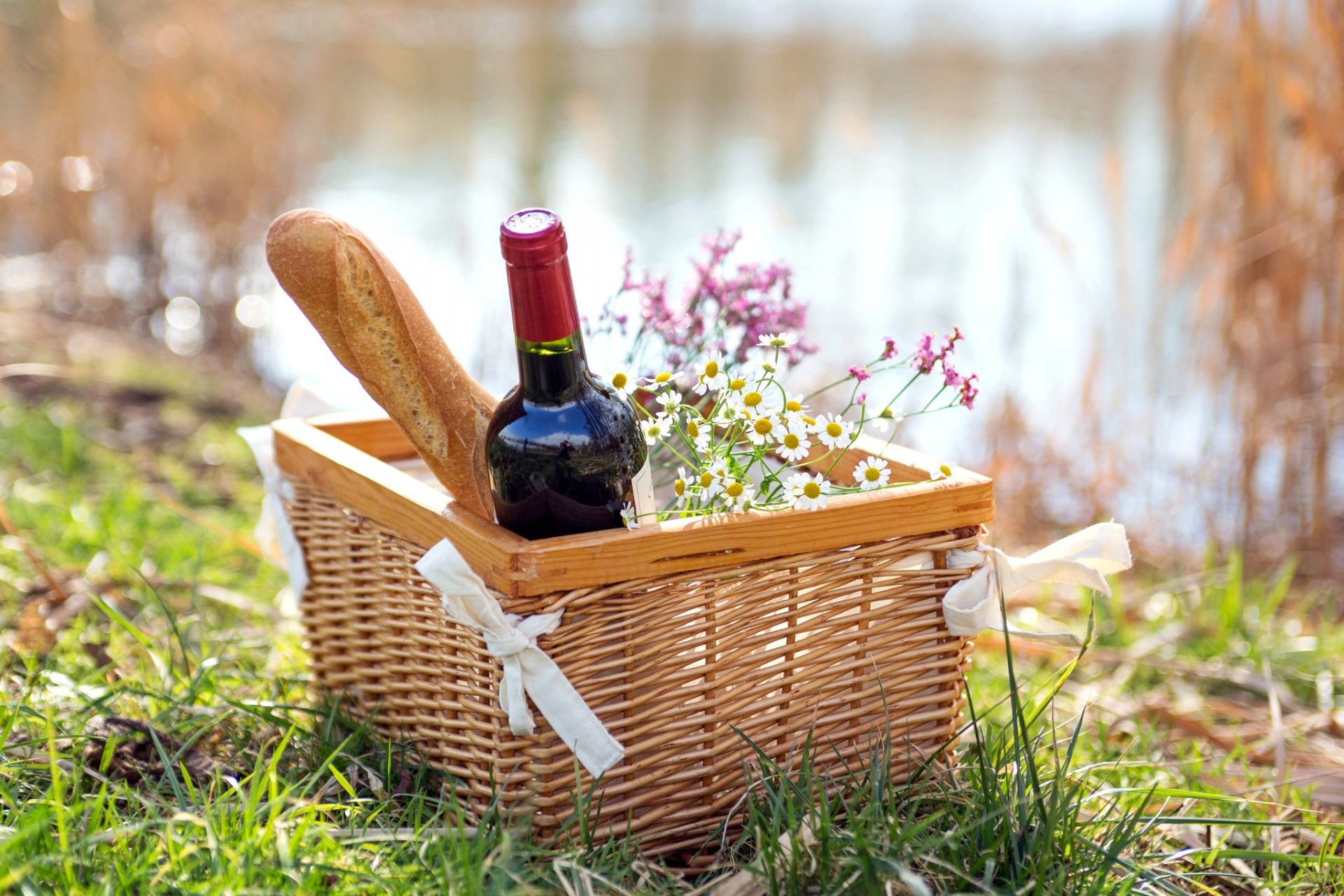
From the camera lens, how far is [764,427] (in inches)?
57.3

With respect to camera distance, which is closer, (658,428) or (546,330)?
(546,330)

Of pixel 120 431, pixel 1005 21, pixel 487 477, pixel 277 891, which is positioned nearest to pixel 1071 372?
pixel 120 431

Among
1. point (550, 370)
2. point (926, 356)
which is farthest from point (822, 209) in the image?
point (550, 370)

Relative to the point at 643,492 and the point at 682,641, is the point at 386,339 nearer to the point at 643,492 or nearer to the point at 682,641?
the point at 643,492

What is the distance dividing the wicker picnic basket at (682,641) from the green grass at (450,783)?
0.05m

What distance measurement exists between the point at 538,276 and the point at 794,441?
0.37m

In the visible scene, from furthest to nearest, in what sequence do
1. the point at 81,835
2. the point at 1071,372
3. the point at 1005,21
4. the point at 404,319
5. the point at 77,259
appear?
the point at 1005,21 → the point at 77,259 → the point at 1071,372 → the point at 404,319 → the point at 81,835

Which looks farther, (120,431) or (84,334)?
(84,334)

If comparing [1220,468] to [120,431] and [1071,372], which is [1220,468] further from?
[120,431]

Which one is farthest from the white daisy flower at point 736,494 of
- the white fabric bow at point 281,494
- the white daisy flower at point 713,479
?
the white fabric bow at point 281,494

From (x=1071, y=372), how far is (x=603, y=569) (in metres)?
3.97

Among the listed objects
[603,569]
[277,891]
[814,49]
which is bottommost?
[277,891]

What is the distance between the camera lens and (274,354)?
581 centimetres

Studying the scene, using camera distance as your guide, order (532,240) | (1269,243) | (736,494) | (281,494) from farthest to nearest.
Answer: (1269,243) → (281,494) → (736,494) → (532,240)
